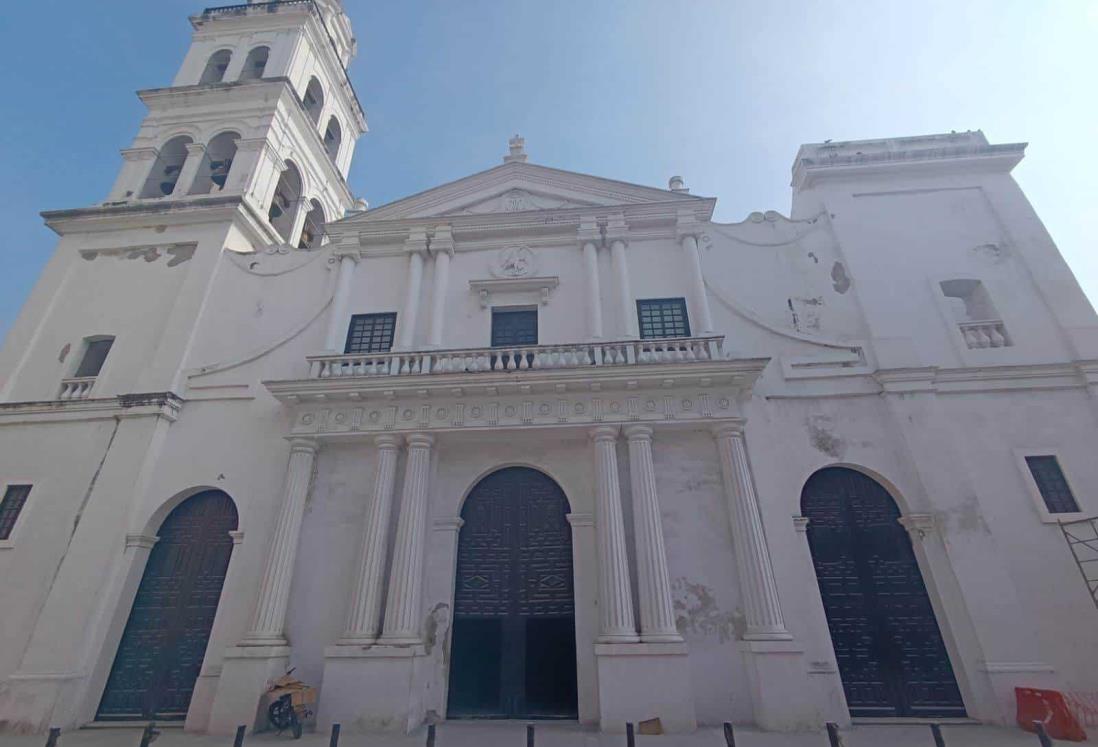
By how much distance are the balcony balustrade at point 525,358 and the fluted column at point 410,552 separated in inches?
67.8

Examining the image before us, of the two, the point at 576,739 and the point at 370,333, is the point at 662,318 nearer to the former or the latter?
the point at 370,333

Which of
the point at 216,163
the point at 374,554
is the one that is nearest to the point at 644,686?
the point at 374,554

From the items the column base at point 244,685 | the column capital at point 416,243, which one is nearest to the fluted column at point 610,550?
the column base at point 244,685

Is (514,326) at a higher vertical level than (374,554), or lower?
higher

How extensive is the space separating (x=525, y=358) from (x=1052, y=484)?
10588 millimetres

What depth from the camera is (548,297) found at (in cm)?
1329

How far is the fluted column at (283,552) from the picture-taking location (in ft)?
31.7

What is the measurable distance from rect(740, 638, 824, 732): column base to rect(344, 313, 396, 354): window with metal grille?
10044mm

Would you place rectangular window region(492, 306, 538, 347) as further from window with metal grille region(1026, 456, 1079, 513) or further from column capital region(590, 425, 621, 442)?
window with metal grille region(1026, 456, 1079, 513)

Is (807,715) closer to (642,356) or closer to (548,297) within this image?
(642,356)

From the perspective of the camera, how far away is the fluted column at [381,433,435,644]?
951 cm

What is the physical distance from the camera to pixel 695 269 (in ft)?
42.6

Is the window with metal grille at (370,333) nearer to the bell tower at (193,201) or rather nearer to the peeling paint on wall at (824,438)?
the bell tower at (193,201)

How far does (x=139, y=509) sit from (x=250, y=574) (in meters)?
3.06
